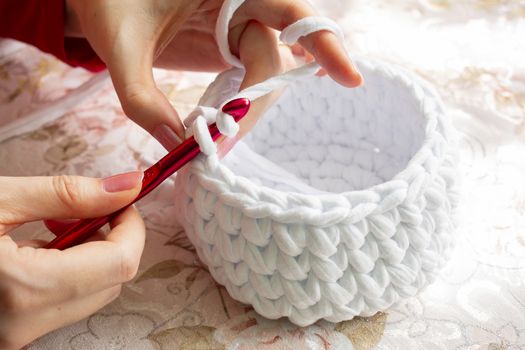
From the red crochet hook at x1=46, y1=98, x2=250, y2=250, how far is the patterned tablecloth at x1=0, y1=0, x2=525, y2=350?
0.11 meters

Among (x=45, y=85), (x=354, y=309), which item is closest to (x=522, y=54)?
(x=354, y=309)

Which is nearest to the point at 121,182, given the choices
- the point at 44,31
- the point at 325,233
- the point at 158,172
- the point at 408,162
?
the point at 158,172

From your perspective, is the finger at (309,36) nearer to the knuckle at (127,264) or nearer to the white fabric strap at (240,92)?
the white fabric strap at (240,92)

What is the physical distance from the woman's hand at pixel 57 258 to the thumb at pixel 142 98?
0.07 meters

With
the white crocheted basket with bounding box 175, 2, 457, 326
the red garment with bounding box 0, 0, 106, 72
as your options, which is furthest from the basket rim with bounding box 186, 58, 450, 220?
the red garment with bounding box 0, 0, 106, 72

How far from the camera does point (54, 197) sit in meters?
0.52

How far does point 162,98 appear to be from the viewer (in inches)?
23.8

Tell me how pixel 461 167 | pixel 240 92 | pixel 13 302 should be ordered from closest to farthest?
pixel 13 302
pixel 240 92
pixel 461 167

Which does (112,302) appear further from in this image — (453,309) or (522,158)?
(522,158)

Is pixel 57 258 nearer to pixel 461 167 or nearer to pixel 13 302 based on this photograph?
pixel 13 302

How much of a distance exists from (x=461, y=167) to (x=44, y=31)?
0.55m

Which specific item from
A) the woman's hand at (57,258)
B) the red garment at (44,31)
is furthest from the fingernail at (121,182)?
the red garment at (44,31)

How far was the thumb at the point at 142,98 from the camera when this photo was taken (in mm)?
592

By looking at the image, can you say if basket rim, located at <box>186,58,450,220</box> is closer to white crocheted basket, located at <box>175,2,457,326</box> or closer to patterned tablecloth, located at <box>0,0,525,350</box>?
white crocheted basket, located at <box>175,2,457,326</box>
